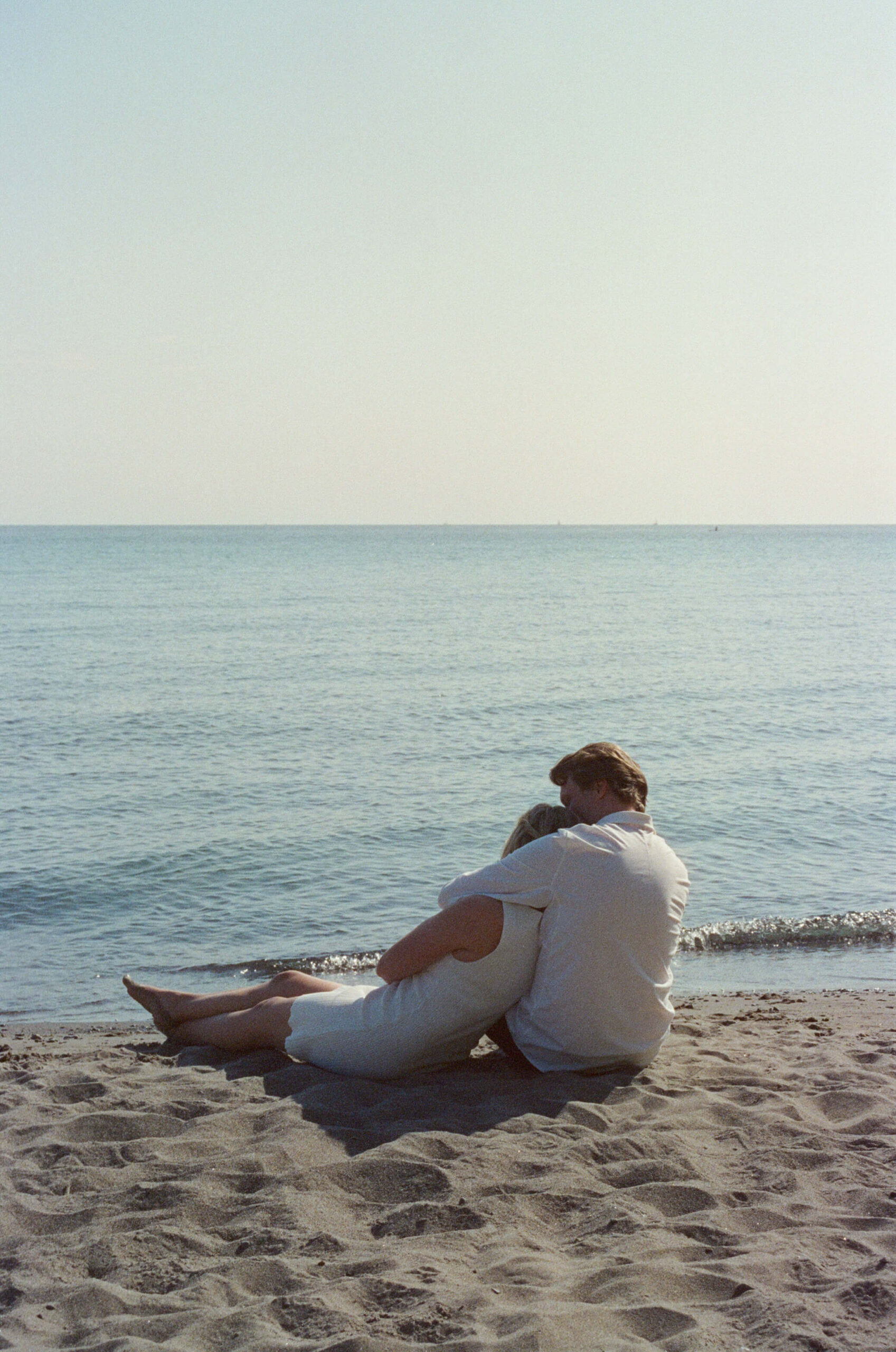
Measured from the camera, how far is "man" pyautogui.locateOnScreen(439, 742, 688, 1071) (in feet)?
14.9

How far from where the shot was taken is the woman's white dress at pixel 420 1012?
15.2ft

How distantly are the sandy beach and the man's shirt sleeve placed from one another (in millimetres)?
825

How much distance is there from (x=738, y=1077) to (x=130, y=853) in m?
7.38

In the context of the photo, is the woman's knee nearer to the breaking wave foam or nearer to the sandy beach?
the sandy beach

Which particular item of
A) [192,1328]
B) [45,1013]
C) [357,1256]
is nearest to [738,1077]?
[357,1256]

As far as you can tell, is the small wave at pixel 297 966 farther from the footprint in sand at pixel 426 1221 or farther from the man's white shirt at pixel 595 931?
the footprint in sand at pixel 426 1221

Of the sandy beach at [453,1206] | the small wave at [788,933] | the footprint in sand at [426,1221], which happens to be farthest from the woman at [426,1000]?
the small wave at [788,933]

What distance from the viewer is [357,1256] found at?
334 centimetres

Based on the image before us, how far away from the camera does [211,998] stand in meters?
5.59

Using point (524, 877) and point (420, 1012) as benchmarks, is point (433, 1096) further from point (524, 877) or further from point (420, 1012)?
point (524, 877)

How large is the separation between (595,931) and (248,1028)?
1.79 metres

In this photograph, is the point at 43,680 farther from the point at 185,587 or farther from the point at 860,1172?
the point at 185,587

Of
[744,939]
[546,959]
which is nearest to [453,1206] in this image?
[546,959]

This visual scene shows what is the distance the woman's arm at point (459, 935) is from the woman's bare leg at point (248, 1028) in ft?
2.93
